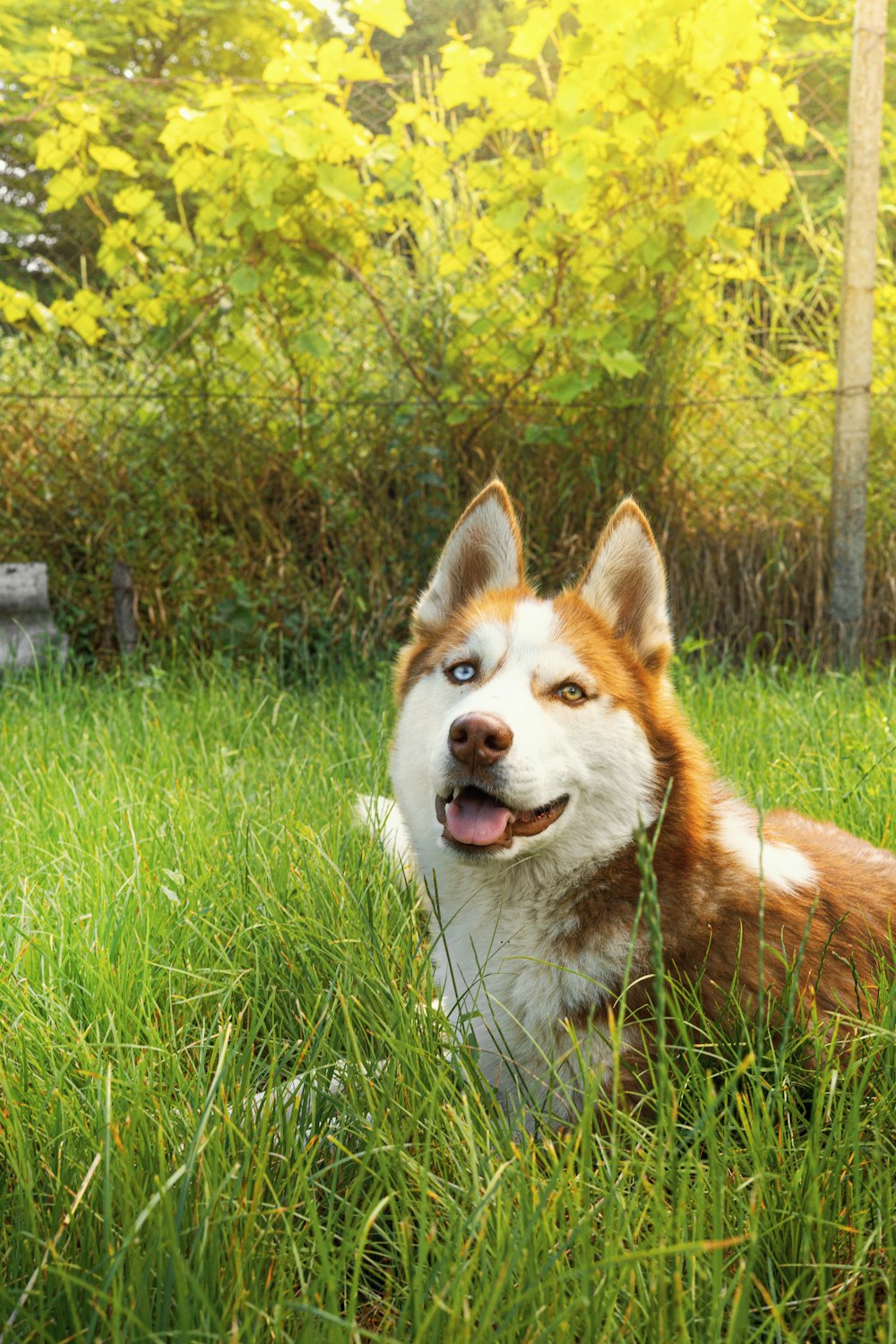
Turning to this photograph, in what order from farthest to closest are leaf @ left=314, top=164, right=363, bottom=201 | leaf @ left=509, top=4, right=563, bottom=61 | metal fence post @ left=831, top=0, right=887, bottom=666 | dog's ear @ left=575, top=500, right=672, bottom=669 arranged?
metal fence post @ left=831, top=0, right=887, bottom=666 → leaf @ left=314, top=164, right=363, bottom=201 → leaf @ left=509, top=4, right=563, bottom=61 → dog's ear @ left=575, top=500, right=672, bottom=669

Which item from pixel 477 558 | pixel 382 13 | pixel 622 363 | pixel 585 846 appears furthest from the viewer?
pixel 622 363

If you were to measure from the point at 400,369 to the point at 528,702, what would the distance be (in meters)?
3.71

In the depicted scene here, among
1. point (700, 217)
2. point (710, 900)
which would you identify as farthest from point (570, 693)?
point (700, 217)

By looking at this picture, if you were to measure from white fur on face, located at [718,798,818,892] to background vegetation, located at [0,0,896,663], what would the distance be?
3020mm

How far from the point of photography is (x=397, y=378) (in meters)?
5.29

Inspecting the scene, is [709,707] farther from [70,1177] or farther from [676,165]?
[70,1177]

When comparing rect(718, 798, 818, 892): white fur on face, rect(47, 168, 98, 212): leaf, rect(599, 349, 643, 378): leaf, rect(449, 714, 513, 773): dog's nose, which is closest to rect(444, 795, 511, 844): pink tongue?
rect(449, 714, 513, 773): dog's nose

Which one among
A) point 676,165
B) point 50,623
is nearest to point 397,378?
point 676,165

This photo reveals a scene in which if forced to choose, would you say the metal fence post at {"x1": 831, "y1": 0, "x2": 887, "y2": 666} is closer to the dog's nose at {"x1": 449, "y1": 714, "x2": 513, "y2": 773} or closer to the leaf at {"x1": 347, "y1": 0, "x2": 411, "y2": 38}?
the leaf at {"x1": 347, "y1": 0, "x2": 411, "y2": 38}

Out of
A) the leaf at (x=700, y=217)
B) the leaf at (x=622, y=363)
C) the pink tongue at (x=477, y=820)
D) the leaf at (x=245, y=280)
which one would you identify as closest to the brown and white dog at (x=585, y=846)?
the pink tongue at (x=477, y=820)

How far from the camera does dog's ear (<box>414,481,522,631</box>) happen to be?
238 centimetres

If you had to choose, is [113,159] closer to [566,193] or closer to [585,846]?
[566,193]

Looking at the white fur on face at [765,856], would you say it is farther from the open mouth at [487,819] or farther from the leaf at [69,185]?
the leaf at [69,185]

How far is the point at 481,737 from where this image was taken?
6.02ft
